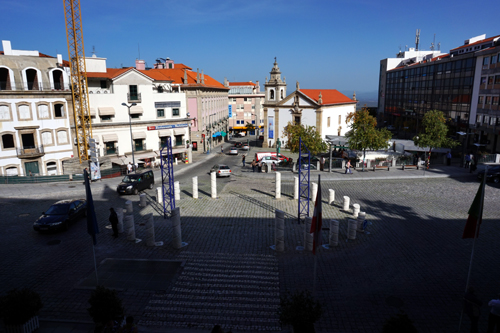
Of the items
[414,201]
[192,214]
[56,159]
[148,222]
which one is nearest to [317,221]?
[148,222]

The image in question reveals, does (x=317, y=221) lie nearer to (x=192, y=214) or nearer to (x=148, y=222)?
(x=148, y=222)

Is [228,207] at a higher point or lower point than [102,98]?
lower

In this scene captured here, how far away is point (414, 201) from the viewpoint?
22219mm

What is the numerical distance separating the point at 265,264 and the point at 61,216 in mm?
11086

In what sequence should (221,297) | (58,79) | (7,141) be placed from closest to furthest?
(221,297), (7,141), (58,79)

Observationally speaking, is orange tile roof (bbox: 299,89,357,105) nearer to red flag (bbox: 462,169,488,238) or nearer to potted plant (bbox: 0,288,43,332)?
red flag (bbox: 462,169,488,238)

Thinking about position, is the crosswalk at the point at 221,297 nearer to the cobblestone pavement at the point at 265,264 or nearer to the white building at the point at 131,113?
the cobblestone pavement at the point at 265,264

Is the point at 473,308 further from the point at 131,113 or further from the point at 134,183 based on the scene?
the point at 131,113

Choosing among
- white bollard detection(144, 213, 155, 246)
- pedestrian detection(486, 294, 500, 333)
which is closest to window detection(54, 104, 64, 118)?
white bollard detection(144, 213, 155, 246)

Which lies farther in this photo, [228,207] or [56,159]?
[56,159]

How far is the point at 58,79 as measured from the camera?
117 ft

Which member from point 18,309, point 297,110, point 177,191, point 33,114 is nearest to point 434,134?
point 297,110

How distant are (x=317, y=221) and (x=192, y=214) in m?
11.1

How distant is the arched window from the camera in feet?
116
